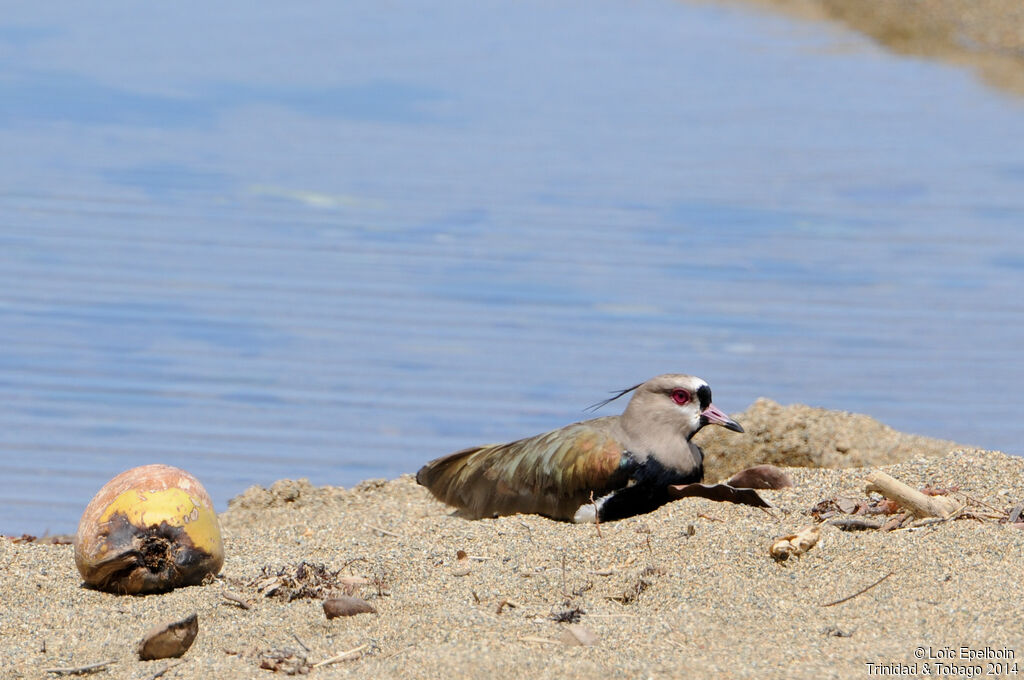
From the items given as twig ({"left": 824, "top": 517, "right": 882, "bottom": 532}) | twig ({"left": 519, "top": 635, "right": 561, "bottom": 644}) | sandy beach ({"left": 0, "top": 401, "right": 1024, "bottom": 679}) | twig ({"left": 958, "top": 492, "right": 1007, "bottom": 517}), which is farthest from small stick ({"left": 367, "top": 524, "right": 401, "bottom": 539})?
Result: twig ({"left": 958, "top": 492, "right": 1007, "bottom": 517})

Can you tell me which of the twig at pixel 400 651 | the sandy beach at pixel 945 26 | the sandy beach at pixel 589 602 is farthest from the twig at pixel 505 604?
the sandy beach at pixel 945 26

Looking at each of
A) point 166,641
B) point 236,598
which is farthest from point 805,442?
point 166,641

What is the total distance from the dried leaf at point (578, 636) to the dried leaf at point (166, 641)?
989mm

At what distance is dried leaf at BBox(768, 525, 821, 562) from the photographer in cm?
464

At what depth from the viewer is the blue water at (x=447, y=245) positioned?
785cm

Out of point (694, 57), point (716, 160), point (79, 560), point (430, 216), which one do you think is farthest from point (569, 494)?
point (694, 57)

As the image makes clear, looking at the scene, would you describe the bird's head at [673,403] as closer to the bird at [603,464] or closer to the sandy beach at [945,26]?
the bird at [603,464]

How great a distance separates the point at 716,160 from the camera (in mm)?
12078

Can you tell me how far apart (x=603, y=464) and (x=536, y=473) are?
26 cm

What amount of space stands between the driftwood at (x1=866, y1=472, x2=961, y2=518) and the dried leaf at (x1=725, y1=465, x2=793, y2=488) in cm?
60

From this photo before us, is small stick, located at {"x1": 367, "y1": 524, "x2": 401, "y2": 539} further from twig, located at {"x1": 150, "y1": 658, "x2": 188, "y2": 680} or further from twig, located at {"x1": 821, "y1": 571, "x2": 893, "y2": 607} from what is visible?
twig, located at {"x1": 821, "y1": 571, "x2": 893, "y2": 607}

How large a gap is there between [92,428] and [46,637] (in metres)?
3.41

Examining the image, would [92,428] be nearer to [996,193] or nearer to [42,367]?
[42,367]

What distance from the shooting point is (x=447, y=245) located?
33.0 ft
